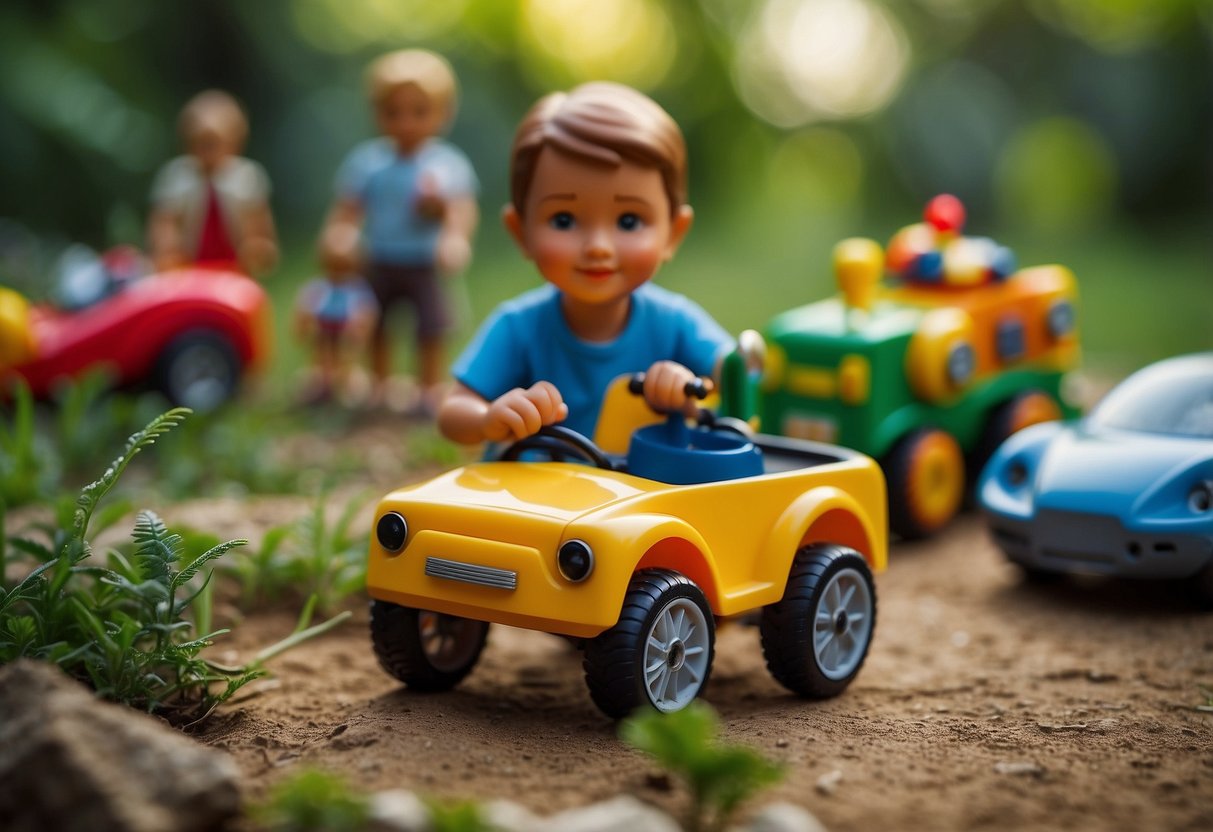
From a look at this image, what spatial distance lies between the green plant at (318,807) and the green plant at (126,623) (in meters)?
0.69

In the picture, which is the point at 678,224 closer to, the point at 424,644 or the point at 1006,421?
the point at 424,644

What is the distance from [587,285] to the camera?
3.26 metres

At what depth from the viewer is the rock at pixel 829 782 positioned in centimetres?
252

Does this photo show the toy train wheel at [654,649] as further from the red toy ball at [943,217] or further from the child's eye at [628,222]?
the red toy ball at [943,217]

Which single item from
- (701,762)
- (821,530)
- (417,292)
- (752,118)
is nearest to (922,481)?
(821,530)

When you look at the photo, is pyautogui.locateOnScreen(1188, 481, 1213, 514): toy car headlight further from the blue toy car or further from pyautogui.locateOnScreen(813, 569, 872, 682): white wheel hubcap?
pyautogui.locateOnScreen(813, 569, 872, 682): white wheel hubcap

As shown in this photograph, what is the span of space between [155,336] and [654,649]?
3.64m

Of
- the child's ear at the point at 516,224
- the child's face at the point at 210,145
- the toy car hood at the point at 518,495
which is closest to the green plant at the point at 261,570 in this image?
the toy car hood at the point at 518,495

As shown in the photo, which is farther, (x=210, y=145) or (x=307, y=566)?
(x=210, y=145)

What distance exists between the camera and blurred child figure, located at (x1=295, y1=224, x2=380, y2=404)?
5.96 m

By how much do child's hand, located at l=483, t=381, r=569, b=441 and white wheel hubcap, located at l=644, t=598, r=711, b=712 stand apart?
54 cm

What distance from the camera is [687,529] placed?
287 centimetres

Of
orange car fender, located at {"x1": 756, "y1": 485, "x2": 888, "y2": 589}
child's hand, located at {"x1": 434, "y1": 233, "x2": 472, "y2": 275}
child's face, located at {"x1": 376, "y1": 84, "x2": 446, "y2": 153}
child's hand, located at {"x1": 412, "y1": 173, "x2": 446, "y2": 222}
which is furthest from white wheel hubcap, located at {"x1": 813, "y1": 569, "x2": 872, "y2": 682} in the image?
child's face, located at {"x1": 376, "y1": 84, "x2": 446, "y2": 153}

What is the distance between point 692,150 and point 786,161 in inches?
66.0
